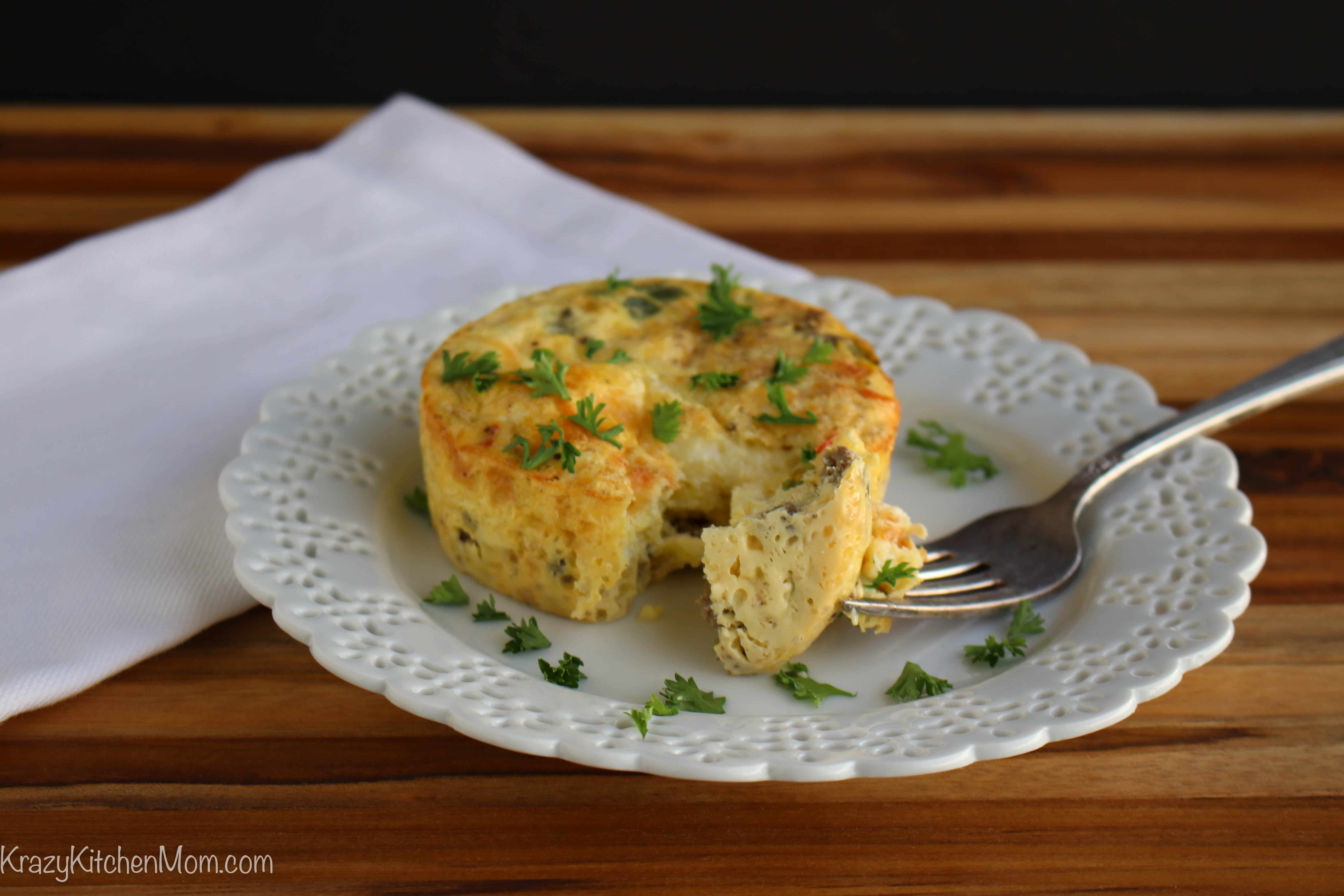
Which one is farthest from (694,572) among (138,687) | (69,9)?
(69,9)

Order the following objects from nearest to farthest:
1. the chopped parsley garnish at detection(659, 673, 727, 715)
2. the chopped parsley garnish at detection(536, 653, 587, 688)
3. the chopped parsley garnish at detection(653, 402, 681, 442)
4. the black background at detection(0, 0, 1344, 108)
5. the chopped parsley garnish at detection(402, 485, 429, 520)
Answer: the chopped parsley garnish at detection(659, 673, 727, 715) → the chopped parsley garnish at detection(536, 653, 587, 688) → the chopped parsley garnish at detection(653, 402, 681, 442) → the chopped parsley garnish at detection(402, 485, 429, 520) → the black background at detection(0, 0, 1344, 108)

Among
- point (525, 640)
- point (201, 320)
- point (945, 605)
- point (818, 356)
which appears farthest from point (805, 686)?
point (201, 320)

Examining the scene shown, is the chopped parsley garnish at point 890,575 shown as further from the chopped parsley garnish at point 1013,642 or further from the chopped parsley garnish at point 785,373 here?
the chopped parsley garnish at point 785,373

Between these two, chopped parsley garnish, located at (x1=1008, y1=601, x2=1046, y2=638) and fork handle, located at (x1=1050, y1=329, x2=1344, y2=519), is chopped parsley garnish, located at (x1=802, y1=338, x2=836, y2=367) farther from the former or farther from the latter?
chopped parsley garnish, located at (x1=1008, y1=601, x2=1046, y2=638)

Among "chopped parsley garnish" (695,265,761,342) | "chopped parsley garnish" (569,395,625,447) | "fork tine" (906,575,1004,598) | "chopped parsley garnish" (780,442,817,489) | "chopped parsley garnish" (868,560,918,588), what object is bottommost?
"fork tine" (906,575,1004,598)

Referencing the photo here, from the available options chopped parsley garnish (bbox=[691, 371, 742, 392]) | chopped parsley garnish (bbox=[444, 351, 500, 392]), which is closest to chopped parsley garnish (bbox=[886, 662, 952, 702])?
chopped parsley garnish (bbox=[691, 371, 742, 392])

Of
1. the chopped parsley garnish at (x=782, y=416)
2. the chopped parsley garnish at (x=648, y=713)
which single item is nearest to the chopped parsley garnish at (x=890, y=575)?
the chopped parsley garnish at (x=782, y=416)

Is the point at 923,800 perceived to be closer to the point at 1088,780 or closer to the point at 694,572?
the point at 1088,780
